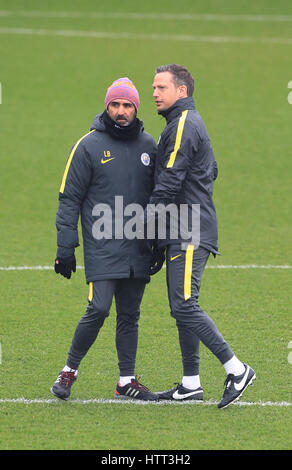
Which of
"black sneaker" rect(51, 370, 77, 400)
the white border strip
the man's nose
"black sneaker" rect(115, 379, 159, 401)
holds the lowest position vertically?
"black sneaker" rect(115, 379, 159, 401)

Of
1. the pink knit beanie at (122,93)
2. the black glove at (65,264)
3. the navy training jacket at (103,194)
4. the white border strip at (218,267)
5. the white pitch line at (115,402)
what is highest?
the pink knit beanie at (122,93)

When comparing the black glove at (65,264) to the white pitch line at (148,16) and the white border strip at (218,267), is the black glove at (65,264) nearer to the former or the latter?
the white border strip at (218,267)

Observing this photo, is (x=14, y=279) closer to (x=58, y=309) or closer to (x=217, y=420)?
(x=58, y=309)

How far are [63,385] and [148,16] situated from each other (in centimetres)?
1818

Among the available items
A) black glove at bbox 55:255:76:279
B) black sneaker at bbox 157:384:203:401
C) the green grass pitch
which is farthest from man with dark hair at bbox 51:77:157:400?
the green grass pitch

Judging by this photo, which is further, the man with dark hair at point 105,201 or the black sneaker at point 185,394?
the black sneaker at point 185,394

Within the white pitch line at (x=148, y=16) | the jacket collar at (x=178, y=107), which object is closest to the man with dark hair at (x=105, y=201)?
the jacket collar at (x=178, y=107)

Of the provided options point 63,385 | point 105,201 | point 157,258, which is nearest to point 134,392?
point 63,385

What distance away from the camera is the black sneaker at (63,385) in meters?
7.05

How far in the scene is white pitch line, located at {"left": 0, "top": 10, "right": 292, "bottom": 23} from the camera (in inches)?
942

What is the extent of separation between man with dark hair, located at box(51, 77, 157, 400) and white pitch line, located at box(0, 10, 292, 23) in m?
17.4

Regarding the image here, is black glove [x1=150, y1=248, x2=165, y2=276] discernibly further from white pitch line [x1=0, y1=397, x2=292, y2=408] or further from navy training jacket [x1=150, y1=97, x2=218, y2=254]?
white pitch line [x1=0, y1=397, x2=292, y2=408]

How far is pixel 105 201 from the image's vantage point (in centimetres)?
700

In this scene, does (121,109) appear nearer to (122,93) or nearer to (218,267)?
(122,93)
